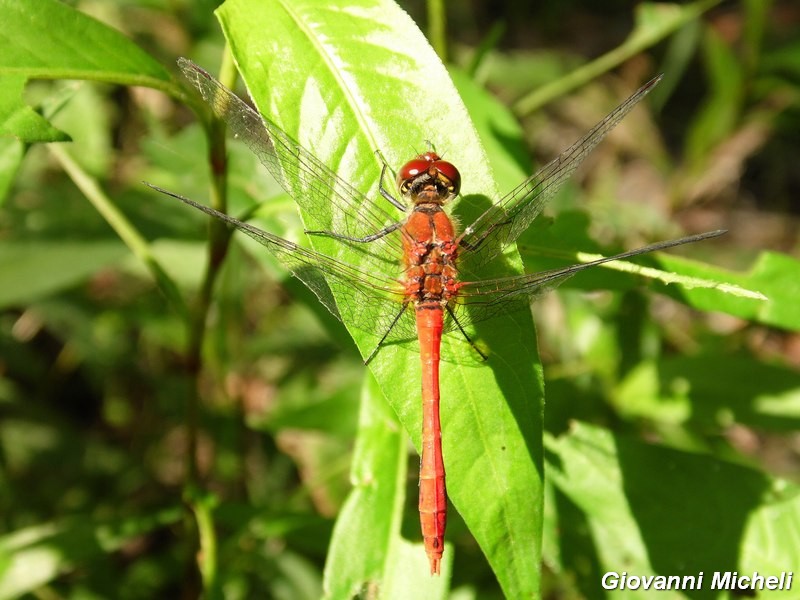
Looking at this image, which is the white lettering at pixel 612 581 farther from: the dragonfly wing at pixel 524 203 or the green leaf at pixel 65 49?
the green leaf at pixel 65 49

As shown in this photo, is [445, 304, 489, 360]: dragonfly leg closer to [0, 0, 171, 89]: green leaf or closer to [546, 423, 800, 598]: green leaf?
[546, 423, 800, 598]: green leaf

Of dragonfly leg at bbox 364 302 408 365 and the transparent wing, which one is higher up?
the transparent wing

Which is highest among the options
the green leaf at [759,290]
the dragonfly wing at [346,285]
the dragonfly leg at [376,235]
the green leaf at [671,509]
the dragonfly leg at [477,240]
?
the green leaf at [759,290]

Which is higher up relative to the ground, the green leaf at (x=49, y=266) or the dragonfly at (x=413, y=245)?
the green leaf at (x=49, y=266)

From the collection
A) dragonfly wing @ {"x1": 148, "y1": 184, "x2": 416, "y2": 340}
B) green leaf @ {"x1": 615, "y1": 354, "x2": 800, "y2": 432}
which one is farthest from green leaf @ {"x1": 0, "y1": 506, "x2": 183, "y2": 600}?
green leaf @ {"x1": 615, "y1": 354, "x2": 800, "y2": 432}

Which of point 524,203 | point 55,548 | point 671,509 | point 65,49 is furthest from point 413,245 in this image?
point 55,548

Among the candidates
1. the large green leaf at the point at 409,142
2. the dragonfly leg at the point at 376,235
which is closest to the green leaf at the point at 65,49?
the large green leaf at the point at 409,142

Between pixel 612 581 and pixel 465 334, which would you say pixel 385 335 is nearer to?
pixel 465 334
